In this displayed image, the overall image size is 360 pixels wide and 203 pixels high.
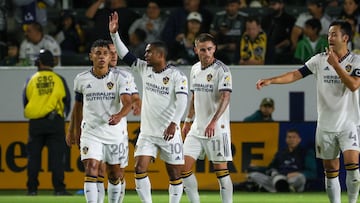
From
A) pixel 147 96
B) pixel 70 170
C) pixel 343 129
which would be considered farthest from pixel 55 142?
pixel 343 129

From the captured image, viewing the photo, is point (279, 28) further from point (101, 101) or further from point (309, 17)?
point (101, 101)

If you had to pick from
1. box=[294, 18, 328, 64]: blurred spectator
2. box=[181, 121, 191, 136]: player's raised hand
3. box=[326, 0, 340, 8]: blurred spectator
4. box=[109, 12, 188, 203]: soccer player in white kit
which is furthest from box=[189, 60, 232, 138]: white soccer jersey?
box=[326, 0, 340, 8]: blurred spectator

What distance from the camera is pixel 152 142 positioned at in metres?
13.9

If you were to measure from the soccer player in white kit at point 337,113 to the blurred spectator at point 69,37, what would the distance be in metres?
8.77

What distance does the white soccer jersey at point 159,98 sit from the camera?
13.9 m

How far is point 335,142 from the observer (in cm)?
1377

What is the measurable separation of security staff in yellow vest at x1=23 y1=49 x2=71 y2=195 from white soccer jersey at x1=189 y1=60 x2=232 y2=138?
3.89m

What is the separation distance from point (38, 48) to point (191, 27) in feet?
9.60

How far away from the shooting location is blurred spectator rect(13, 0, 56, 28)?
2153 centimetres

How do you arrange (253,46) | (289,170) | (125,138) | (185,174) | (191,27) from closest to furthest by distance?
(125,138) < (185,174) < (289,170) < (253,46) < (191,27)

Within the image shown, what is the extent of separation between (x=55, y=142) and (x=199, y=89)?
434 centimetres

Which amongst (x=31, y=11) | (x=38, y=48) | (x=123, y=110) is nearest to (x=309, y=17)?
(x=38, y=48)

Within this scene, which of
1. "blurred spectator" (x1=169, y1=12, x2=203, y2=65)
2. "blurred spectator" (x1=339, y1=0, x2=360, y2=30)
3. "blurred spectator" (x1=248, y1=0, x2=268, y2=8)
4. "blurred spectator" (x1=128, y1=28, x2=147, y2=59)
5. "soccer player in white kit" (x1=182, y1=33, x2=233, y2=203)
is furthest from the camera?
"blurred spectator" (x1=248, y1=0, x2=268, y2=8)

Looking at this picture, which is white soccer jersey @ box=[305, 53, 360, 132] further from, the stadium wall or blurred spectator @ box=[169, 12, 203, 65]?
blurred spectator @ box=[169, 12, 203, 65]
